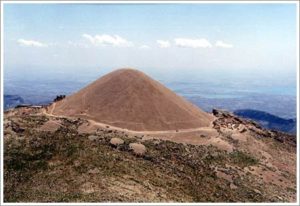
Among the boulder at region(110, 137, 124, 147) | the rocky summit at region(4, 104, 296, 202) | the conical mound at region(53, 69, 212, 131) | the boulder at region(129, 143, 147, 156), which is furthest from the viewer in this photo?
the conical mound at region(53, 69, 212, 131)

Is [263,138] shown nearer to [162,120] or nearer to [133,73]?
[162,120]

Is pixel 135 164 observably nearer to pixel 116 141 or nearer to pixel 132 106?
pixel 116 141

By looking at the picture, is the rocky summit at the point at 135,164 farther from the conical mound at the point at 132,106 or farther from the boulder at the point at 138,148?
the conical mound at the point at 132,106

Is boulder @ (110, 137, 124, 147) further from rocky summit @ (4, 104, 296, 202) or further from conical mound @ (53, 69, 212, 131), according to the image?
conical mound @ (53, 69, 212, 131)

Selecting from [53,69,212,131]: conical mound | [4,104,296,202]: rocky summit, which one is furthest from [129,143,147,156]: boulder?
[53,69,212,131]: conical mound

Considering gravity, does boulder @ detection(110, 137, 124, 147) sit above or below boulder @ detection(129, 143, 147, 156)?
above

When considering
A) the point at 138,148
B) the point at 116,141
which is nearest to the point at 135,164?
the point at 138,148

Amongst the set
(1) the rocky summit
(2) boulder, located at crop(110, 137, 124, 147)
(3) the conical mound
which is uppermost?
(3) the conical mound

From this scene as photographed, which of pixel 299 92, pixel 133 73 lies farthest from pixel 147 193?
pixel 133 73
